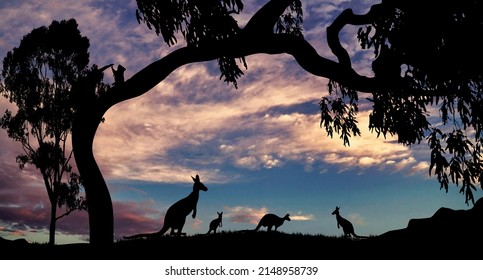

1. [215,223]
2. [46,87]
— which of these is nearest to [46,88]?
[46,87]

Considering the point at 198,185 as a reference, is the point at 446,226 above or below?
below

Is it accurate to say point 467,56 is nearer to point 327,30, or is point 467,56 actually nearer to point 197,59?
point 327,30

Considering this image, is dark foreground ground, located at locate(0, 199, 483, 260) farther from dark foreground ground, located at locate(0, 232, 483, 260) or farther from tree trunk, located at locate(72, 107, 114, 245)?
tree trunk, located at locate(72, 107, 114, 245)

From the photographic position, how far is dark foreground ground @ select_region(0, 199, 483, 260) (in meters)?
9.00

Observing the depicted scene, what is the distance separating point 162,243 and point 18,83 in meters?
17.6

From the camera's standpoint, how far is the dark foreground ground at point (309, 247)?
9000 mm

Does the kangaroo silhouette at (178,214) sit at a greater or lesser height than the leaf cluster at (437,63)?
lesser

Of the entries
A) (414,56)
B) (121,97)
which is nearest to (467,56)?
(414,56)

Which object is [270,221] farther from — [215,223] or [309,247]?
[309,247]

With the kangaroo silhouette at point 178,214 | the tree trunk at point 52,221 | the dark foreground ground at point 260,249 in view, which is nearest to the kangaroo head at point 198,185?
the kangaroo silhouette at point 178,214

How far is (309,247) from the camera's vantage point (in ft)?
35.3

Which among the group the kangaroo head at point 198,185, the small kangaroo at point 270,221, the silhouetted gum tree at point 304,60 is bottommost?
the small kangaroo at point 270,221

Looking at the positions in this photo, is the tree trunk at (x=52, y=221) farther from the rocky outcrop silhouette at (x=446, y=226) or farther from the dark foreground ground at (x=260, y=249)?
the rocky outcrop silhouette at (x=446, y=226)
